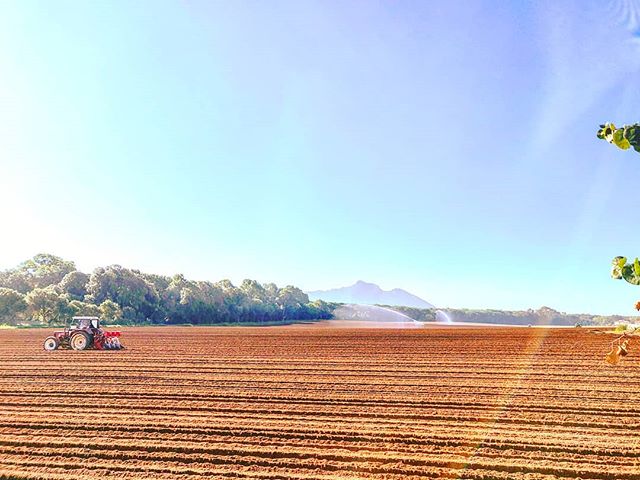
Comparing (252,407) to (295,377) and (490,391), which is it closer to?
(295,377)

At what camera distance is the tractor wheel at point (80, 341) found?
20.1 m

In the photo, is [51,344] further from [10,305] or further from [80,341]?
[10,305]

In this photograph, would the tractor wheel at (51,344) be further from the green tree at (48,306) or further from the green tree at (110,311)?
the green tree at (110,311)

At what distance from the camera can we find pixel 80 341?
66.4 ft

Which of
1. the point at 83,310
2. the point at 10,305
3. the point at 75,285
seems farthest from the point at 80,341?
the point at 75,285

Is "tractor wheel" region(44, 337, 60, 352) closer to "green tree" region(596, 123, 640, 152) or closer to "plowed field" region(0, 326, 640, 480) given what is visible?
"plowed field" region(0, 326, 640, 480)

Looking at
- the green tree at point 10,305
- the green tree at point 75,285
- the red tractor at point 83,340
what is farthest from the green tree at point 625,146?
the green tree at point 75,285

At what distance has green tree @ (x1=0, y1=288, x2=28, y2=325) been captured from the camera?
41.6m

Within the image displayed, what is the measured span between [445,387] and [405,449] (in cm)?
493

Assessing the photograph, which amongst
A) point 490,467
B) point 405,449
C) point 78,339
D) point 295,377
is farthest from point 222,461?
point 78,339

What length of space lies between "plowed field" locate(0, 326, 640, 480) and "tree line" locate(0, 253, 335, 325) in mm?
30382

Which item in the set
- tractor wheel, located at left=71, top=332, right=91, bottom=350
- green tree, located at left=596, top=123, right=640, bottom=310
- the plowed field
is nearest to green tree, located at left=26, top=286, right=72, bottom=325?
tractor wheel, located at left=71, top=332, right=91, bottom=350

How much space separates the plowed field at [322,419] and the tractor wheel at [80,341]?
3.65 meters

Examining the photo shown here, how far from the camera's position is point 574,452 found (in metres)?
7.30
